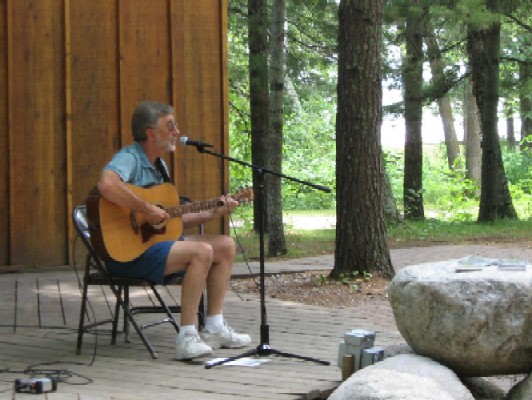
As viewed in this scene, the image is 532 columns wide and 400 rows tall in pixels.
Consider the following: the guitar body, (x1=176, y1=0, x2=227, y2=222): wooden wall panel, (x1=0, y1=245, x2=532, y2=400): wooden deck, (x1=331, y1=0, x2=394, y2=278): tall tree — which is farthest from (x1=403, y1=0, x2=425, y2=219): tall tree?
the guitar body

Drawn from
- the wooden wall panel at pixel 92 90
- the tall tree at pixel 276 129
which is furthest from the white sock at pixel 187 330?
the tall tree at pixel 276 129

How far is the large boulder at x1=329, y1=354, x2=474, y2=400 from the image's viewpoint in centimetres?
389

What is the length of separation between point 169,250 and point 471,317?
65.5 inches

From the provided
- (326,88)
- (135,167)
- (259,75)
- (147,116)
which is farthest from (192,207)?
(326,88)

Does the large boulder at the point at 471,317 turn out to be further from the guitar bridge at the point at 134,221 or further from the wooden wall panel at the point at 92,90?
the wooden wall panel at the point at 92,90

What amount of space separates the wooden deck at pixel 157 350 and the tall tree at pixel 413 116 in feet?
32.0

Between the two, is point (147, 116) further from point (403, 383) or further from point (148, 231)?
point (403, 383)

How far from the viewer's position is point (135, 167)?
5.40 metres

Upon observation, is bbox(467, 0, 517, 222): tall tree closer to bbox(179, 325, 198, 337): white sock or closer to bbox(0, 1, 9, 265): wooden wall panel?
bbox(0, 1, 9, 265): wooden wall panel

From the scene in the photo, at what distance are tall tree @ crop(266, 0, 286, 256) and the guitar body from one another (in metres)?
6.03

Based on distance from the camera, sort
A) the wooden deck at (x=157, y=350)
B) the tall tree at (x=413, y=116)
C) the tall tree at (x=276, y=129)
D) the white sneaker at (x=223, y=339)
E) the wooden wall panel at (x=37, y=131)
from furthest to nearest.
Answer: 1. the tall tree at (x=413, y=116)
2. the tall tree at (x=276, y=129)
3. the wooden wall panel at (x=37, y=131)
4. the white sneaker at (x=223, y=339)
5. the wooden deck at (x=157, y=350)

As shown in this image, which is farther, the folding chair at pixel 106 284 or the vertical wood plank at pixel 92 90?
the vertical wood plank at pixel 92 90

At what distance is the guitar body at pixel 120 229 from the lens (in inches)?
203

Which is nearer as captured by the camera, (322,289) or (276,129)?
(322,289)
